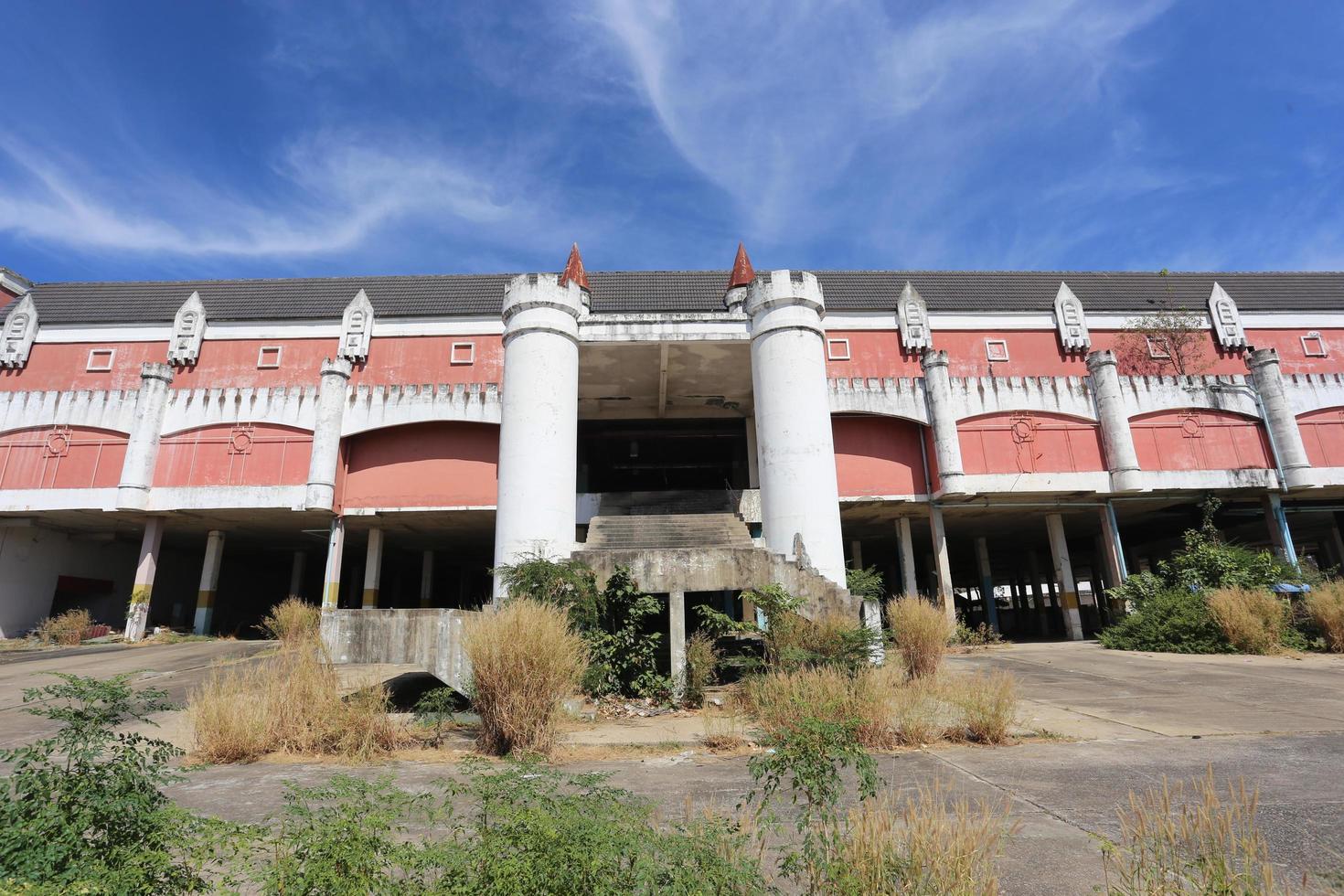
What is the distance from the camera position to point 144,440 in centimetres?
2227

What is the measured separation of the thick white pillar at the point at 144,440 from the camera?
2183cm

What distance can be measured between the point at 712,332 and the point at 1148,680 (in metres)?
11.8

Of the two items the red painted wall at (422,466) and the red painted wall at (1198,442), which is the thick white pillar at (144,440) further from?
the red painted wall at (1198,442)

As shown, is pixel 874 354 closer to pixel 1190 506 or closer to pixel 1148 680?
pixel 1190 506

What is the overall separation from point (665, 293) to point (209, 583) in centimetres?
2040

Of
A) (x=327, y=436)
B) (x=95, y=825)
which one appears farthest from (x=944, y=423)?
(x=95, y=825)

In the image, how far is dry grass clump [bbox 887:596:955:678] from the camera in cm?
1071

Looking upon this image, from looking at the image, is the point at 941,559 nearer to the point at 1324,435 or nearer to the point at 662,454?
the point at 662,454

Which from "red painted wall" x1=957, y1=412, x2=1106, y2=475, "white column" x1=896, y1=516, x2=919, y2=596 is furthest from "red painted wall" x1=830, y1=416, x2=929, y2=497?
"white column" x1=896, y1=516, x2=919, y2=596

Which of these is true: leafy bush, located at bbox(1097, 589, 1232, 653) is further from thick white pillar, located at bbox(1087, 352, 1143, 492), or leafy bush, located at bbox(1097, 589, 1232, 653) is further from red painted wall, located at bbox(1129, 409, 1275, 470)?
red painted wall, located at bbox(1129, 409, 1275, 470)

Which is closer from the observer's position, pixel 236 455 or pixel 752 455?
pixel 236 455

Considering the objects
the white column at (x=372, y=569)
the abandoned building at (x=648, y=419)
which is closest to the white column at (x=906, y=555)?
the abandoned building at (x=648, y=419)

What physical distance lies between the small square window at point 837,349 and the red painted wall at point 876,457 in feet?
11.4

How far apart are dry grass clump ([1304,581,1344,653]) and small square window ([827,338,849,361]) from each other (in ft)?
47.8
